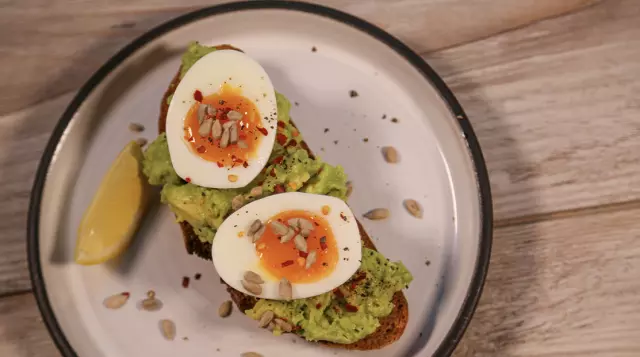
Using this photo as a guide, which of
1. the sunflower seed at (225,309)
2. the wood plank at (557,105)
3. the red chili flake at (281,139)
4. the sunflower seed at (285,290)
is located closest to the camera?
the sunflower seed at (285,290)

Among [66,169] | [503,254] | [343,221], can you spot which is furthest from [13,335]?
[503,254]

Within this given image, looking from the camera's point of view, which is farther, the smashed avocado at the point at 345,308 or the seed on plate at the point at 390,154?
the seed on plate at the point at 390,154

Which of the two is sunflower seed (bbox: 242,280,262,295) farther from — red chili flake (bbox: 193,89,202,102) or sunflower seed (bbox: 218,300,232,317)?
red chili flake (bbox: 193,89,202,102)

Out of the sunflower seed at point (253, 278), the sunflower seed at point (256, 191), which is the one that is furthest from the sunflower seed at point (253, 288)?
the sunflower seed at point (256, 191)

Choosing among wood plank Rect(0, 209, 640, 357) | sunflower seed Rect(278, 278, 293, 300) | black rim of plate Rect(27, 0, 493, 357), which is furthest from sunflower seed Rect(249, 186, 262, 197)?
wood plank Rect(0, 209, 640, 357)

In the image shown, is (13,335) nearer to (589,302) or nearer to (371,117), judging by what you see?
(371,117)

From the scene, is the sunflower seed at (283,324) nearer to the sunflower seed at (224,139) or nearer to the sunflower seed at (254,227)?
Answer: the sunflower seed at (254,227)
